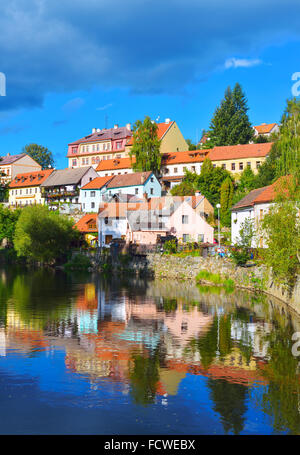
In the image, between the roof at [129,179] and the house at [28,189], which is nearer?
the roof at [129,179]

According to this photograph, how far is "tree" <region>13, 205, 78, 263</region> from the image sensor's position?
244 feet

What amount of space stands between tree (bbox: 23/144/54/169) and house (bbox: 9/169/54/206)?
33.9 metres

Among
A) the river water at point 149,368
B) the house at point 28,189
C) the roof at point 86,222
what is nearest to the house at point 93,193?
the roof at point 86,222

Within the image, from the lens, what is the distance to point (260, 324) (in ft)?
92.4

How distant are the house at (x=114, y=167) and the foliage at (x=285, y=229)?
72726mm

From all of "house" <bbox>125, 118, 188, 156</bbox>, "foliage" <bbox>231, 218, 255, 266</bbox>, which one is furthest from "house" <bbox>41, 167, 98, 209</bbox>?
"foliage" <bbox>231, 218, 255, 266</bbox>

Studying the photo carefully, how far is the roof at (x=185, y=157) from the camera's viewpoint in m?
93.2

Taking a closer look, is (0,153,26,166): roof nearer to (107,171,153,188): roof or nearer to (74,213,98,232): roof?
(107,171,153,188): roof

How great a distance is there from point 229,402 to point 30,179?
108611 mm

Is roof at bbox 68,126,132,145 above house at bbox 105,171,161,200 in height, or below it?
above

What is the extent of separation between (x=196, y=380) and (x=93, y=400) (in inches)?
165

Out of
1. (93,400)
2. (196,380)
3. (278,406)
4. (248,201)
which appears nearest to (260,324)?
(196,380)

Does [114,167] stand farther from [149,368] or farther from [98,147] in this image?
[149,368]

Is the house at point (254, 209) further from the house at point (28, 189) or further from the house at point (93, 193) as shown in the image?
the house at point (28, 189)
